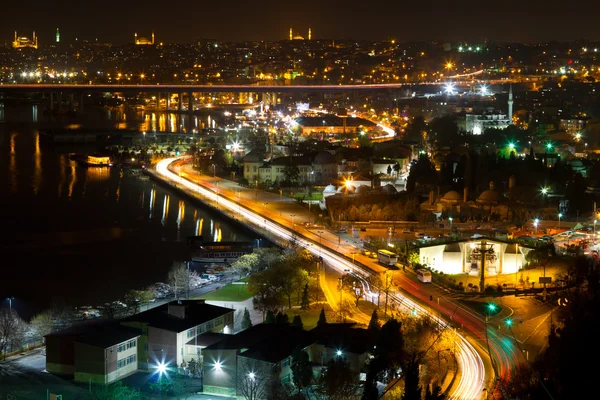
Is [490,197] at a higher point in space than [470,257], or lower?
higher

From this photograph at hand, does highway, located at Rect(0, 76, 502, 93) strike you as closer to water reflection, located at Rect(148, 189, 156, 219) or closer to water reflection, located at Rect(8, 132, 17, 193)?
water reflection, located at Rect(8, 132, 17, 193)

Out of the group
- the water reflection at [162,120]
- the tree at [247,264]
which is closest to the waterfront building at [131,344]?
the tree at [247,264]

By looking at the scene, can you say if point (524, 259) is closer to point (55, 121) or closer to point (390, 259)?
point (390, 259)

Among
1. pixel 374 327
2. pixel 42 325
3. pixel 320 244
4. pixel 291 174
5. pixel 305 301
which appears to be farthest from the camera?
pixel 291 174

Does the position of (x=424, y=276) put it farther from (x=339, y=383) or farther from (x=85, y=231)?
(x=85, y=231)

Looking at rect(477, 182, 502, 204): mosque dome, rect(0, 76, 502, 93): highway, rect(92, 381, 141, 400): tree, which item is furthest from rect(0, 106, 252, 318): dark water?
rect(0, 76, 502, 93): highway

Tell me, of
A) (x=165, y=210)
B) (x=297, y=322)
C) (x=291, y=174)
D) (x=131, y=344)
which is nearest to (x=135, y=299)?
(x=131, y=344)

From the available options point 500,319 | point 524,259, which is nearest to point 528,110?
point 524,259

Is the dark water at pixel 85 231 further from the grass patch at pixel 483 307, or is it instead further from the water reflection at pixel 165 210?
the grass patch at pixel 483 307
